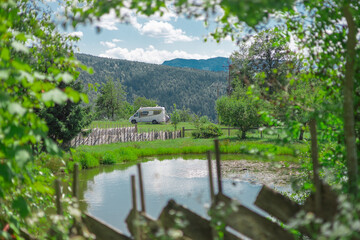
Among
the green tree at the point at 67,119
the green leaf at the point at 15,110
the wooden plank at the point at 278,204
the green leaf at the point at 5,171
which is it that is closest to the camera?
the green leaf at the point at 15,110

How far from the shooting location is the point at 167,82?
516ft

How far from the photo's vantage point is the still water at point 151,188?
1004 centimetres

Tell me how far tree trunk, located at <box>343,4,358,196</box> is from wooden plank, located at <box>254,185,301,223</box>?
37 cm

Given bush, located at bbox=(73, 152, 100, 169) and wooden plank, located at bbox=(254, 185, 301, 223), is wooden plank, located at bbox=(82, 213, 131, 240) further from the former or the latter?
bush, located at bbox=(73, 152, 100, 169)

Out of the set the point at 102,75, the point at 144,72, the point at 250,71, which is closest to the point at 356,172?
the point at 250,71

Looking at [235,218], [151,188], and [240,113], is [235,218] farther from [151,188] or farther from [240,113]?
[240,113]

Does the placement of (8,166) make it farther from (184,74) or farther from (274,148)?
(184,74)

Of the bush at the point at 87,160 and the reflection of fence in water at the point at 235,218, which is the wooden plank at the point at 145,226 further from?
the bush at the point at 87,160

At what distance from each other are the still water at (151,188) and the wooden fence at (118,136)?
810 cm

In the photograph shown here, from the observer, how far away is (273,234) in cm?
231

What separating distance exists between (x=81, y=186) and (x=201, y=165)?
6457mm

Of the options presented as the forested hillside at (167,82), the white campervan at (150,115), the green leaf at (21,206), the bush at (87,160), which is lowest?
the bush at (87,160)

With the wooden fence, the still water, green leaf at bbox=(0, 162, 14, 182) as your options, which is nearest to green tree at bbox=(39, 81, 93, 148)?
the still water

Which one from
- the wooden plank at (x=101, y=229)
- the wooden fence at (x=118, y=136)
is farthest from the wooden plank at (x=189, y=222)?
the wooden fence at (x=118, y=136)
